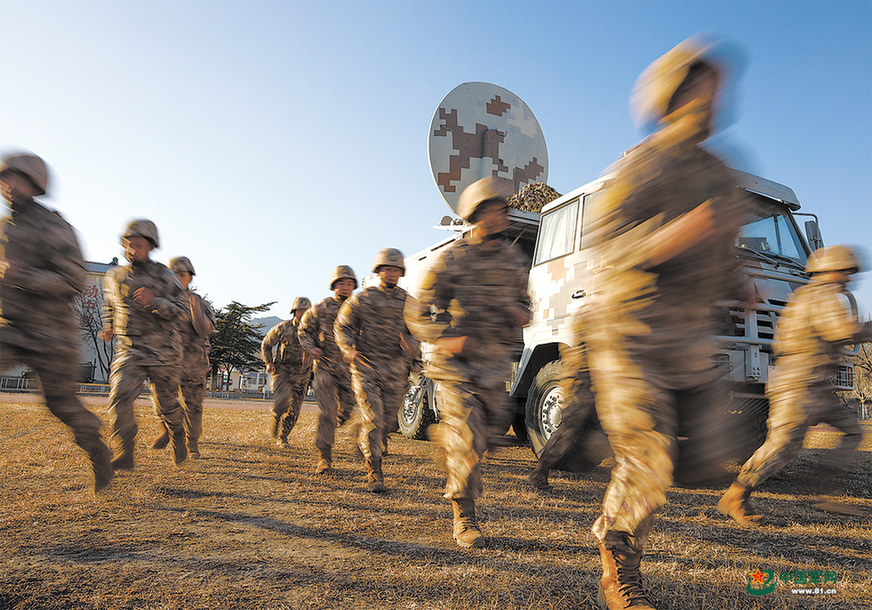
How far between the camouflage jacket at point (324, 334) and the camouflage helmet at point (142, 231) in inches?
80.2

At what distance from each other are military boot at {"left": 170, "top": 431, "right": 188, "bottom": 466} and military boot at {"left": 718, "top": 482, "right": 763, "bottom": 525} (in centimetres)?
464

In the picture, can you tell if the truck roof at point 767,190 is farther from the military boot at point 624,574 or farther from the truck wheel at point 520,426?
the military boot at point 624,574

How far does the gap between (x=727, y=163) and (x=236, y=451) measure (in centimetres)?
662

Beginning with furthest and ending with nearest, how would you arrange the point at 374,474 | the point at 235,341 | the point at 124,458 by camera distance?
the point at 235,341
the point at 374,474
the point at 124,458

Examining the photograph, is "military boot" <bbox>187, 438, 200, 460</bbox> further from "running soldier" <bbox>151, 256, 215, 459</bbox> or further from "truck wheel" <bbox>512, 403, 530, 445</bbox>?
"truck wheel" <bbox>512, 403, 530, 445</bbox>

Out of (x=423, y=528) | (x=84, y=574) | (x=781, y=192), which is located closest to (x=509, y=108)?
(x=781, y=192)

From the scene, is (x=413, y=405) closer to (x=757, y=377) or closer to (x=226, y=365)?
(x=757, y=377)

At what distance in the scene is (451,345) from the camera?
3.22m

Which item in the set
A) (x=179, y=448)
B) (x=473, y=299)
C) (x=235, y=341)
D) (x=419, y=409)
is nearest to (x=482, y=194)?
(x=473, y=299)

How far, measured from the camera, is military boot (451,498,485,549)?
10.2ft

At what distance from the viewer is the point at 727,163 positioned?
2.02 meters

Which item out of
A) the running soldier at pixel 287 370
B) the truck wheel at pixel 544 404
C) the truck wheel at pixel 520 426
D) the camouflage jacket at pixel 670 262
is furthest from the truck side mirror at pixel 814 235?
the running soldier at pixel 287 370

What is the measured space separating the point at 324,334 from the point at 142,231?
2.24 meters

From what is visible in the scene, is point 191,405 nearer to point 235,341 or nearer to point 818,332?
point 818,332
